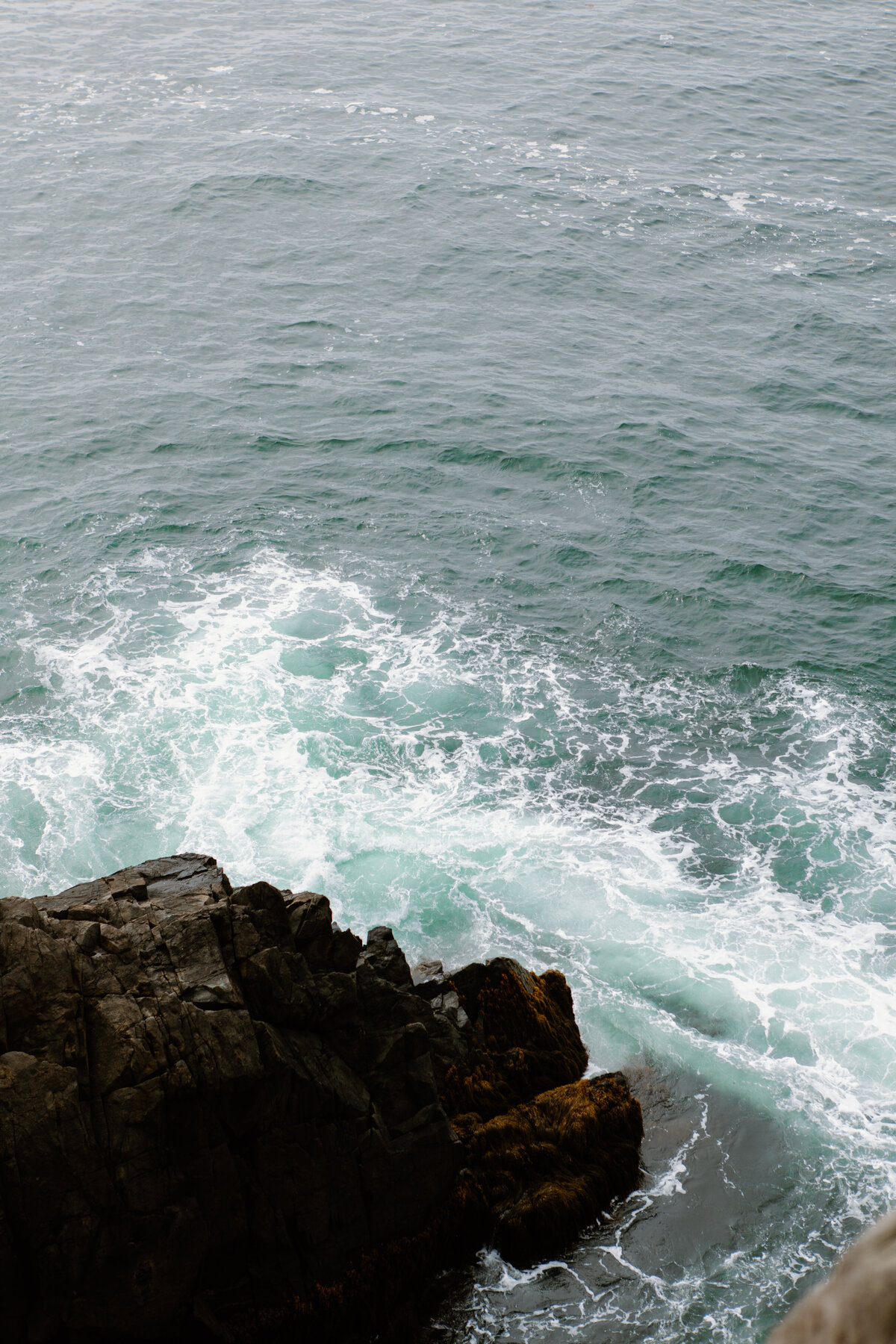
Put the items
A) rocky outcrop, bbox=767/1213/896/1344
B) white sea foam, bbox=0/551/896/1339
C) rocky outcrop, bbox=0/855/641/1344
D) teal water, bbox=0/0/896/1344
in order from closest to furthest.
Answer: rocky outcrop, bbox=767/1213/896/1344 < rocky outcrop, bbox=0/855/641/1344 < teal water, bbox=0/0/896/1344 < white sea foam, bbox=0/551/896/1339

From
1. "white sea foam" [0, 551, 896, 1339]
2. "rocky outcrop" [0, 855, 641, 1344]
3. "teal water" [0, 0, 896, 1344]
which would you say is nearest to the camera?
"rocky outcrop" [0, 855, 641, 1344]

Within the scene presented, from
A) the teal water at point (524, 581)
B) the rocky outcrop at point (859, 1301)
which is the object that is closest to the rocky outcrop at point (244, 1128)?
the teal water at point (524, 581)

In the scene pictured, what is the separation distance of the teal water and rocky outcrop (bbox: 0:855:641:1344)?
172cm

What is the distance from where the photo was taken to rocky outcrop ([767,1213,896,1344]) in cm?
219

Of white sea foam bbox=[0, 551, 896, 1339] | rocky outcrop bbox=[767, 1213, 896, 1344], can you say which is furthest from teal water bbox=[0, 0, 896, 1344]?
rocky outcrop bbox=[767, 1213, 896, 1344]

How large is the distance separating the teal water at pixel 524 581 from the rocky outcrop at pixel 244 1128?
172 cm

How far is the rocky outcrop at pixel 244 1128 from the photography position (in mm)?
19344

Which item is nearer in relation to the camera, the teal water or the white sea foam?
the teal water

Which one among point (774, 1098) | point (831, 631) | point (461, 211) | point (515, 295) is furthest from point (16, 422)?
point (774, 1098)

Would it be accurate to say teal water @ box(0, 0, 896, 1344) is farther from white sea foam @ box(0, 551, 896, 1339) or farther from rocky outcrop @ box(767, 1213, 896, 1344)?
rocky outcrop @ box(767, 1213, 896, 1344)

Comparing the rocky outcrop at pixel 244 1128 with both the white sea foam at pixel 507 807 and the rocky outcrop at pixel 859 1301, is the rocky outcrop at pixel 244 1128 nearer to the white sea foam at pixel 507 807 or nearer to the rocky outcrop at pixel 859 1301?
the white sea foam at pixel 507 807

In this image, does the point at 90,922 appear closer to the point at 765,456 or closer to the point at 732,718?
the point at 732,718

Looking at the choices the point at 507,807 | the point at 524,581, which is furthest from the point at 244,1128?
the point at 524,581

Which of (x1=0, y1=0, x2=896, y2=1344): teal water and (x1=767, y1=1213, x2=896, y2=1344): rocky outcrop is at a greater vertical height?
(x1=767, y1=1213, x2=896, y2=1344): rocky outcrop
